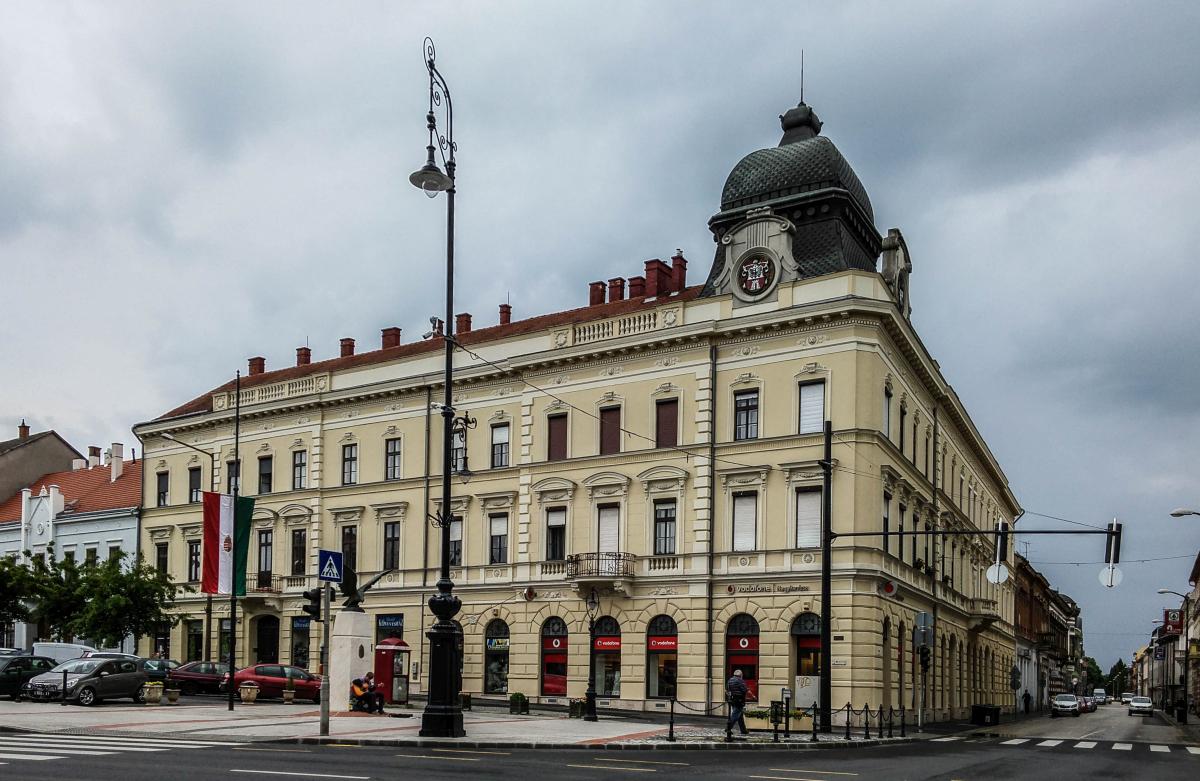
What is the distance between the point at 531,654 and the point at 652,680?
521 cm

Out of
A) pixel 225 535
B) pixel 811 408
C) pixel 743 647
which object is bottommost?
pixel 743 647

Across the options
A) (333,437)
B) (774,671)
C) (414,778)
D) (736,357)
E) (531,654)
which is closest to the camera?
(414,778)

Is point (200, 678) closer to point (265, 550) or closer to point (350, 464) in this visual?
point (265, 550)

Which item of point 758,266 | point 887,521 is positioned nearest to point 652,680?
point 887,521

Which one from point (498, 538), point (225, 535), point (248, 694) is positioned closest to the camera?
point (225, 535)

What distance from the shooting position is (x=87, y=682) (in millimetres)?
34500

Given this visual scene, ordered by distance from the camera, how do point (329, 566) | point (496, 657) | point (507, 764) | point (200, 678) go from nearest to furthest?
point (507, 764)
point (329, 566)
point (200, 678)
point (496, 657)

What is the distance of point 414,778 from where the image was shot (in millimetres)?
16031

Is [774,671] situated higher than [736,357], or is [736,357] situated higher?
[736,357]

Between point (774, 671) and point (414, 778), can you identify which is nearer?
point (414, 778)

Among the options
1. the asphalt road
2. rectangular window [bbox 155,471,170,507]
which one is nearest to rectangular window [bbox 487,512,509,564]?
rectangular window [bbox 155,471,170,507]

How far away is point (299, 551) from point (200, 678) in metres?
9.40

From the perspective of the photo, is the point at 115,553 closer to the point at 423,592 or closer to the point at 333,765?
the point at 423,592

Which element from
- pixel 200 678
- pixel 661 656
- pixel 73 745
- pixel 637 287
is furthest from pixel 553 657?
pixel 73 745
